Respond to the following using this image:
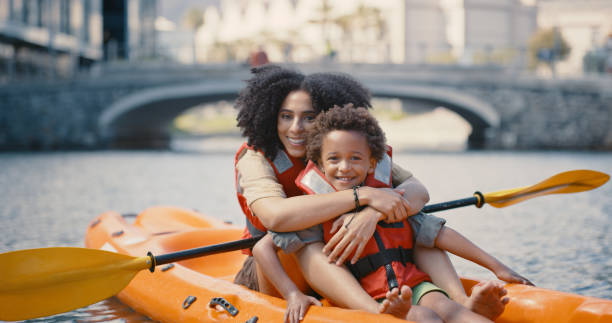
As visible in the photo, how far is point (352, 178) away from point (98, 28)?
113ft

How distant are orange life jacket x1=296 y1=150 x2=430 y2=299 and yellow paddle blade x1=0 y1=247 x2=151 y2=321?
38.1 inches

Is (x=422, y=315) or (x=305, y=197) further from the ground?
(x=305, y=197)

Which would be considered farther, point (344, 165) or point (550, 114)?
point (550, 114)

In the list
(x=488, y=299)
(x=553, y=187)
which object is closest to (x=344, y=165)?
(x=488, y=299)

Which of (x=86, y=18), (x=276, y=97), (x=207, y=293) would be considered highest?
(x=86, y=18)

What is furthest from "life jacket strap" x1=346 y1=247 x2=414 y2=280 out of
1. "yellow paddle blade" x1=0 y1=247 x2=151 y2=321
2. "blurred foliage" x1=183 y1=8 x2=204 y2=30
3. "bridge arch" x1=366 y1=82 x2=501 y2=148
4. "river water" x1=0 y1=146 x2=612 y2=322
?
"blurred foliage" x1=183 y1=8 x2=204 y2=30

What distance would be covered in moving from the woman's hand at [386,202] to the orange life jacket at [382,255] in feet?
0.27

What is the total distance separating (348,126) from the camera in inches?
100

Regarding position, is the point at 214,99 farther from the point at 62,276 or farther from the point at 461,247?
the point at 461,247

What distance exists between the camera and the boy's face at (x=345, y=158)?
2539mm

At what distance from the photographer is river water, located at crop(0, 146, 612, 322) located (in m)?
5.45

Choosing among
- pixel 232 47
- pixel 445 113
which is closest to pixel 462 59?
pixel 232 47

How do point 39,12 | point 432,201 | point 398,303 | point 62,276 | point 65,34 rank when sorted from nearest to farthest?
point 398,303 → point 62,276 → point 432,201 → point 39,12 → point 65,34

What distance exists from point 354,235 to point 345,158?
1.03 ft
